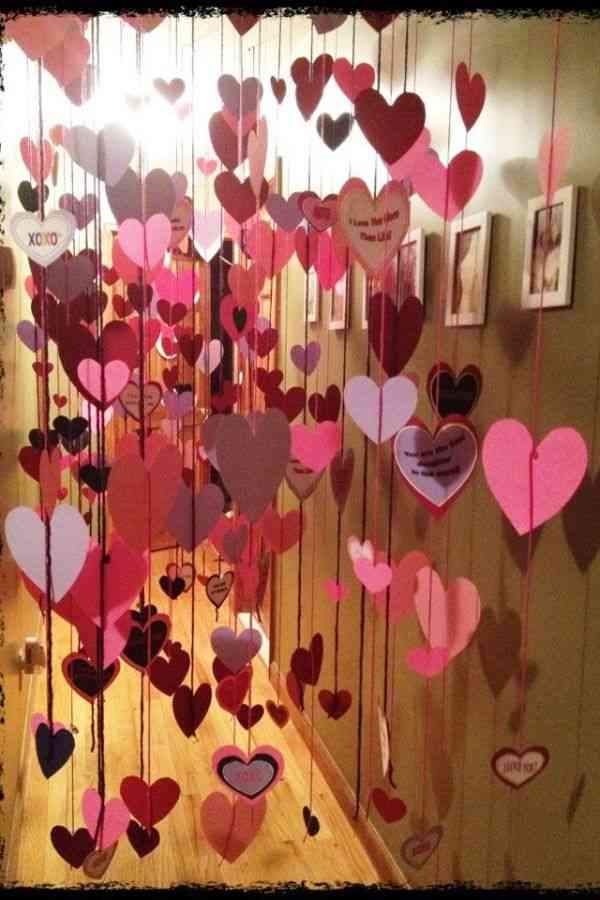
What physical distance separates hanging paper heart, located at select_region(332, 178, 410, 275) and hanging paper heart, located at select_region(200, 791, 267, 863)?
0.67 meters

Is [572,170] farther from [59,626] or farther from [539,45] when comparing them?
[59,626]

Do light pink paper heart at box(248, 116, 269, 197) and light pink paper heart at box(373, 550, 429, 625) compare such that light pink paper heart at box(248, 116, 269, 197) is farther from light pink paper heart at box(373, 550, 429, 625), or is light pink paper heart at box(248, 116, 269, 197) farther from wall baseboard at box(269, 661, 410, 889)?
wall baseboard at box(269, 661, 410, 889)

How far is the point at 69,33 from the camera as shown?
81 centimetres

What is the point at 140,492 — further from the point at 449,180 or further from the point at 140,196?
the point at 449,180

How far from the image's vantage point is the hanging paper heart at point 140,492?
30.1 inches

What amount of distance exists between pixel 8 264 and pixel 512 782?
147cm

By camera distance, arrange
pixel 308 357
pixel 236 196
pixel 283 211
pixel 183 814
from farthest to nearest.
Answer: pixel 183 814, pixel 308 357, pixel 283 211, pixel 236 196

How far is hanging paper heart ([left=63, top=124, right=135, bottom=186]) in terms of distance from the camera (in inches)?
32.2

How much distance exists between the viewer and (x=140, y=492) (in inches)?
30.3

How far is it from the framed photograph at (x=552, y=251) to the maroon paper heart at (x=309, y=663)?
0.57 metres

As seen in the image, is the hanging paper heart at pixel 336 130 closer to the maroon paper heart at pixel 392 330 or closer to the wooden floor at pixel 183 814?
the maroon paper heart at pixel 392 330

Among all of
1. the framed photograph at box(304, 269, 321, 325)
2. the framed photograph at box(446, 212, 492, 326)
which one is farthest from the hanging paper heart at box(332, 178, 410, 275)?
the framed photograph at box(304, 269, 321, 325)

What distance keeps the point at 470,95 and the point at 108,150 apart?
449 millimetres

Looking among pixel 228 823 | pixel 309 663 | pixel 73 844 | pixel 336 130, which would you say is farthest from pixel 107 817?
pixel 336 130
